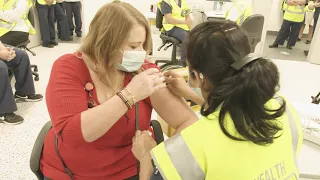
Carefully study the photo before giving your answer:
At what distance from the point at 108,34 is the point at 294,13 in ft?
17.7

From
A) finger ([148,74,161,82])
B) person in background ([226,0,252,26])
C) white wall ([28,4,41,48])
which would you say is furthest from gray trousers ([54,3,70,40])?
finger ([148,74,161,82])

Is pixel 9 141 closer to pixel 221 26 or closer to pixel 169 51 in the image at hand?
pixel 221 26

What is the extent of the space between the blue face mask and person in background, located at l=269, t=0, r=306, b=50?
16.8ft

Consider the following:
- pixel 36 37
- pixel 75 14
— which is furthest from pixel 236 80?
pixel 75 14

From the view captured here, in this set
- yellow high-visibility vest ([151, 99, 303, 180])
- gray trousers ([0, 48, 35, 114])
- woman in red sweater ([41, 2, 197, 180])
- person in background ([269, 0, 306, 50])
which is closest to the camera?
yellow high-visibility vest ([151, 99, 303, 180])

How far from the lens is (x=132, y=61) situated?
115 centimetres

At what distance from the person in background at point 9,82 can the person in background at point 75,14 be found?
2964 millimetres

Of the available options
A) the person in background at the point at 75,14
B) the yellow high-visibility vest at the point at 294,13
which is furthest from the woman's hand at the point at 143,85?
the yellow high-visibility vest at the point at 294,13

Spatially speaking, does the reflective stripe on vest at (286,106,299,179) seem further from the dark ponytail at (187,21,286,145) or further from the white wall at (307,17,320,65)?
the white wall at (307,17,320,65)

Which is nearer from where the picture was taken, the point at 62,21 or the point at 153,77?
the point at 153,77

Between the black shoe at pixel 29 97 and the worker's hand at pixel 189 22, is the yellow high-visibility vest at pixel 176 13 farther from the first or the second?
the black shoe at pixel 29 97

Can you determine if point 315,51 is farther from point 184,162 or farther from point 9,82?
point 184,162

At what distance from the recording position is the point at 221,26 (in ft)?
2.71

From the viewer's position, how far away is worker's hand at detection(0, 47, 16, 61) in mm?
2609
